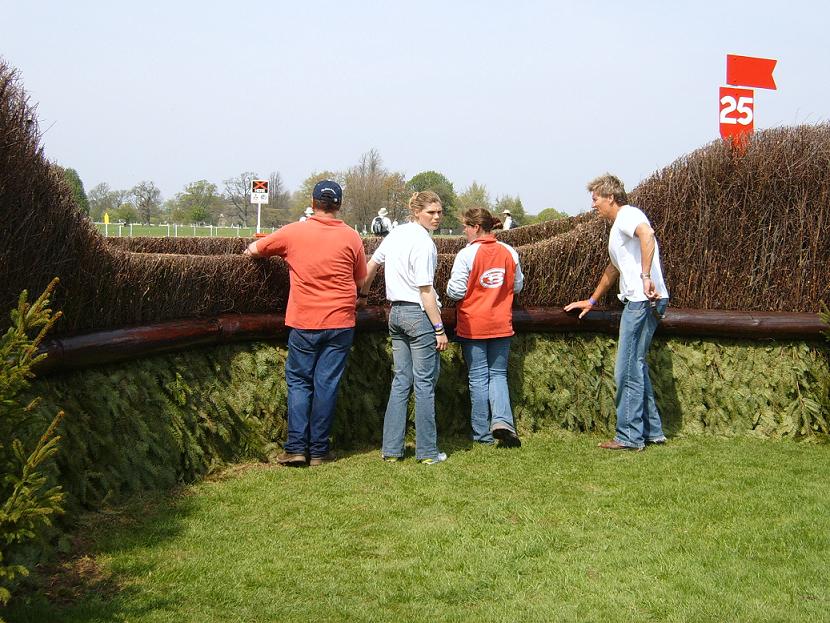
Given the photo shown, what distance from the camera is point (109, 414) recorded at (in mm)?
5410

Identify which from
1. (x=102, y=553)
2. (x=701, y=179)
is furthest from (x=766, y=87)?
(x=102, y=553)

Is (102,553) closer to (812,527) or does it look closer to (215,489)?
(215,489)

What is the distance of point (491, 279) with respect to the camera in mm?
7145

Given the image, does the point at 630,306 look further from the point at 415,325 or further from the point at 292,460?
the point at 292,460

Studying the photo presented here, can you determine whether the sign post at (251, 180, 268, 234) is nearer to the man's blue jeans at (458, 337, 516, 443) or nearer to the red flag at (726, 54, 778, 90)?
the red flag at (726, 54, 778, 90)

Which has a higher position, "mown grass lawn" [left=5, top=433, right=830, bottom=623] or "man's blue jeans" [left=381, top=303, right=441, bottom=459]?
"man's blue jeans" [left=381, top=303, right=441, bottom=459]

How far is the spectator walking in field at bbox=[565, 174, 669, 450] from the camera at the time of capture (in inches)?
276

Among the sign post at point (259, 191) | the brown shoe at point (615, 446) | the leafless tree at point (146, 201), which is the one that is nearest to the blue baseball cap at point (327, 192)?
the brown shoe at point (615, 446)

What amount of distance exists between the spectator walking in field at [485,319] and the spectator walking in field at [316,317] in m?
1.05

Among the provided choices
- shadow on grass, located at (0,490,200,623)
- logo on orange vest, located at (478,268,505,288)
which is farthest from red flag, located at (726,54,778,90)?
shadow on grass, located at (0,490,200,623)

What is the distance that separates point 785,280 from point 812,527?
10.8 feet

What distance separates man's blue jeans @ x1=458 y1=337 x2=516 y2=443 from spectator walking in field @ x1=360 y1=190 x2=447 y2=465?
52 cm

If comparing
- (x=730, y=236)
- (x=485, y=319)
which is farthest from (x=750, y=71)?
(x=485, y=319)

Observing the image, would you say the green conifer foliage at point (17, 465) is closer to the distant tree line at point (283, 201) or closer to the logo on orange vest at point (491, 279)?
the logo on orange vest at point (491, 279)
